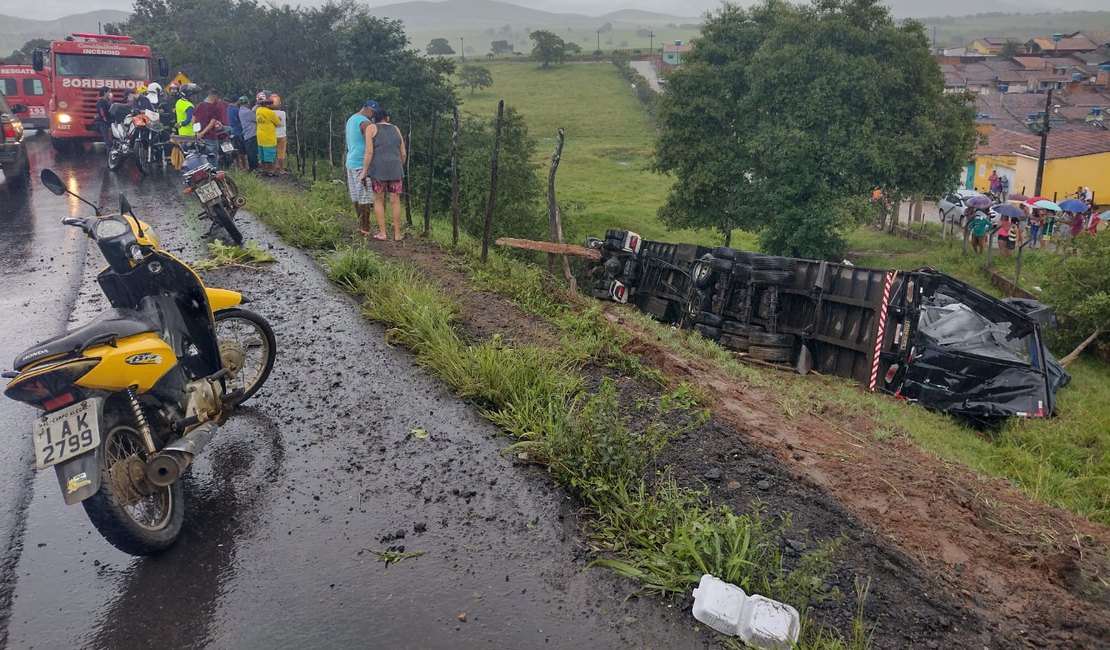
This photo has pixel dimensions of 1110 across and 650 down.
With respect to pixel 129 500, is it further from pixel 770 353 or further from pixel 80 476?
pixel 770 353

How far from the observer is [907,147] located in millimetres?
23062

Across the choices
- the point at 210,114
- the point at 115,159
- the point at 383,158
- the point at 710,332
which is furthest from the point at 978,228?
the point at 115,159

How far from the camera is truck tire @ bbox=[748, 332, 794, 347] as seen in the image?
13.6 m

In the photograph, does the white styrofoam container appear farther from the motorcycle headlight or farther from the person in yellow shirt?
the person in yellow shirt

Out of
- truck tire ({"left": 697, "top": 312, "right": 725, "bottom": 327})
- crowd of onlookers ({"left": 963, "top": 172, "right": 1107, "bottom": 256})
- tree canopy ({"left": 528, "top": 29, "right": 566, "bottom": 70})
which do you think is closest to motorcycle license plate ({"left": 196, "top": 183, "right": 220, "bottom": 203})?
truck tire ({"left": 697, "top": 312, "right": 725, "bottom": 327})

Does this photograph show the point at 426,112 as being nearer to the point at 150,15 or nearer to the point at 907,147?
the point at 907,147

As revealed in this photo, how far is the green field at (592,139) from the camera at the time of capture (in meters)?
32.2

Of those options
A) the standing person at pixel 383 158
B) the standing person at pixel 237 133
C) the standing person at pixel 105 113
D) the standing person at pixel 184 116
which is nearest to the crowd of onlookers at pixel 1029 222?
the standing person at pixel 383 158

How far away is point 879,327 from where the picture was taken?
12.4 metres

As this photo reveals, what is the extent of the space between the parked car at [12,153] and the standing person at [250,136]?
162 inches

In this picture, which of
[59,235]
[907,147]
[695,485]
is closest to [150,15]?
[59,235]

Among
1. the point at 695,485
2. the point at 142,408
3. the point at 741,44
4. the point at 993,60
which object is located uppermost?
the point at 993,60

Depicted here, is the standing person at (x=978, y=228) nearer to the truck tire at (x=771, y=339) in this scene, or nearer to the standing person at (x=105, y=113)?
the truck tire at (x=771, y=339)

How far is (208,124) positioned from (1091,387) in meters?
17.1
